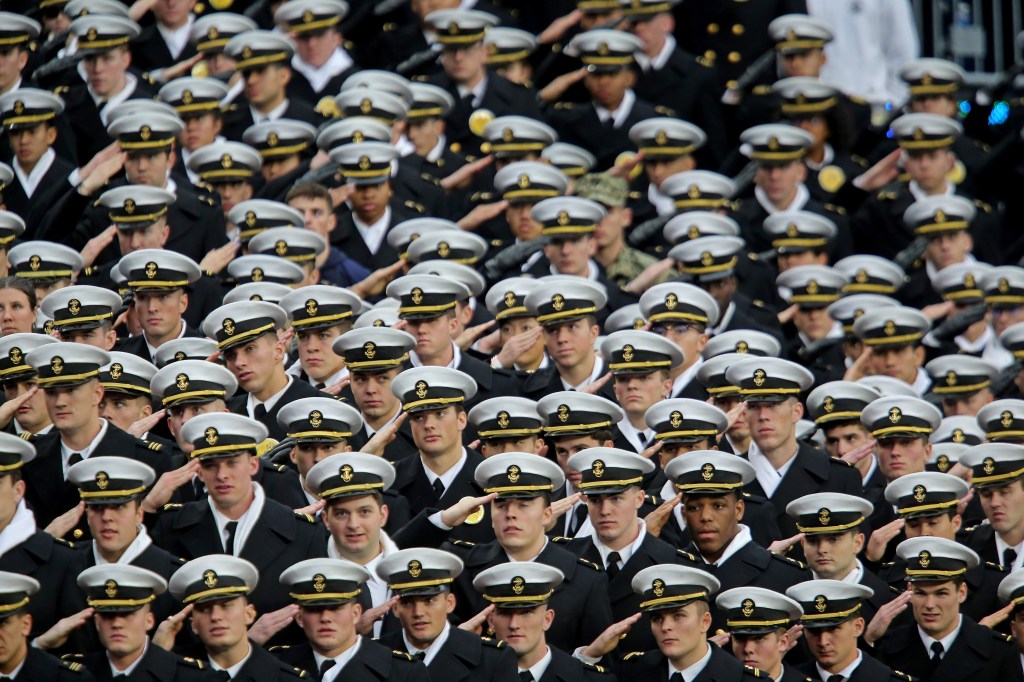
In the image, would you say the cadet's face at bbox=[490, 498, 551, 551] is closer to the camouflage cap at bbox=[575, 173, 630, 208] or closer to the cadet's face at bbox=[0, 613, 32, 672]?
the cadet's face at bbox=[0, 613, 32, 672]

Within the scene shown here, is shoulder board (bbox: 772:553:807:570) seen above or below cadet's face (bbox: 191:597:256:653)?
below

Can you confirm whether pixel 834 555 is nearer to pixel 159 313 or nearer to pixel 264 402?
pixel 264 402

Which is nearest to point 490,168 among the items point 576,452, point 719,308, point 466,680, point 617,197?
point 617,197

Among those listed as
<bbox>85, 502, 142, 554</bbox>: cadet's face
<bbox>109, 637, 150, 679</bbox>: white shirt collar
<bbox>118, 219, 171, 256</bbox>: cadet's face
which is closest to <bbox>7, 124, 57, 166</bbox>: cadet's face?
<bbox>118, 219, 171, 256</bbox>: cadet's face

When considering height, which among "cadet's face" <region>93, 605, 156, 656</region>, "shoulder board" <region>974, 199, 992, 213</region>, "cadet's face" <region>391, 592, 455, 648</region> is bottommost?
"shoulder board" <region>974, 199, 992, 213</region>

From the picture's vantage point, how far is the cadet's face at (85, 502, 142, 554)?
501 inches

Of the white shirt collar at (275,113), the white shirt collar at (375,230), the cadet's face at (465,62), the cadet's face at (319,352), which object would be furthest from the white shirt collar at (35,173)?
the cadet's face at (465,62)

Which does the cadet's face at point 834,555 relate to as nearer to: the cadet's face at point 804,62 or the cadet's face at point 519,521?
the cadet's face at point 519,521

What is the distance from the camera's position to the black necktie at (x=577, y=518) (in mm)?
13883

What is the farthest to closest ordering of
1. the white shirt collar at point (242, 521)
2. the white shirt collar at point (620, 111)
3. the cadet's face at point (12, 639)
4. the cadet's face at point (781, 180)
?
1. the white shirt collar at point (620, 111)
2. the cadet's face at point (781, 180)
3. the white shirt collar at point (242, 521)
4. the cadet's face at point (12, 639)

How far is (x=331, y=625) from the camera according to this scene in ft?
40.3

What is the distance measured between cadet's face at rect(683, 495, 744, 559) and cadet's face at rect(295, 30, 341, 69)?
20.6 feet

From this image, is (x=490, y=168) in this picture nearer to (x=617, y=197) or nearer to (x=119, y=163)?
(x=617, y=197)

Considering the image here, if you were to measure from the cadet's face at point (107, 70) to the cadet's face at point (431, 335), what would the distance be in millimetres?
3831
